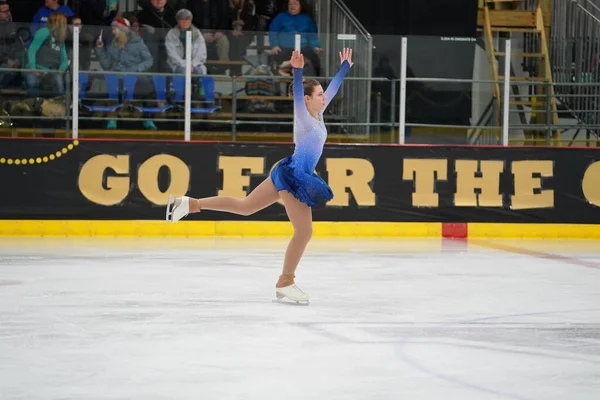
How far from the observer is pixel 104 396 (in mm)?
4797

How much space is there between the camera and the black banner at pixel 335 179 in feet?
44.5

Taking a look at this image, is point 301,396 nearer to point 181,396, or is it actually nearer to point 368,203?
point 181,396

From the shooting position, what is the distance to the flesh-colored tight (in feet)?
25.6

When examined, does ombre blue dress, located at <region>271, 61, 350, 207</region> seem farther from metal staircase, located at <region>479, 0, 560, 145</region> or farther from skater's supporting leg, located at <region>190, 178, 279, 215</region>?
metal staircase, located at <region>479, 0, 560, 145</region>

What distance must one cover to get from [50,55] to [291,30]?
3213 millimetres

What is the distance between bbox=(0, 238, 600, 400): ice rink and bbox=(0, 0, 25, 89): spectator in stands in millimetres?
2439

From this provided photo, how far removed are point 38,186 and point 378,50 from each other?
15.1 feet

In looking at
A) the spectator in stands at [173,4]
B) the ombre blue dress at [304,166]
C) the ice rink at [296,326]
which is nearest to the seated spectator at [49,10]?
the spectator in stands at [173,4]

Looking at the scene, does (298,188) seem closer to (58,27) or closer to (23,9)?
(58,27)

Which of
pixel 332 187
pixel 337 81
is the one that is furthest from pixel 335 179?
pixel 337 81

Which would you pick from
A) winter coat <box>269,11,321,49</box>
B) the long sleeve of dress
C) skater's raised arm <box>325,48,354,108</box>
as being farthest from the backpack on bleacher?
the long sleeve of dress

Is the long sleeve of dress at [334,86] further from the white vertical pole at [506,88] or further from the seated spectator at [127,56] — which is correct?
the white vertical pole at [506,88]

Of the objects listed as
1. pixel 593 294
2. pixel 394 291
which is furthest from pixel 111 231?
pixel 593 294

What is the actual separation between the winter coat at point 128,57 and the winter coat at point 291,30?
1.57 m
